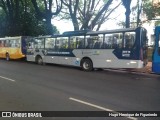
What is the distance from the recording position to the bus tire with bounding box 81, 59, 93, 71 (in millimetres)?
20794

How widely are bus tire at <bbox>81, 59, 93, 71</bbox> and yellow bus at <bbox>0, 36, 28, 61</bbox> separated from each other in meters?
10.8

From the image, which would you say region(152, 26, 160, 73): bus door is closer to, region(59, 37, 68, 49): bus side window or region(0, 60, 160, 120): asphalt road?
region(0, 60, 160, 120): asphalt road

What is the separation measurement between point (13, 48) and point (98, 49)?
1411 cm

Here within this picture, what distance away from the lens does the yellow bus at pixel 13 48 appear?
3055cm

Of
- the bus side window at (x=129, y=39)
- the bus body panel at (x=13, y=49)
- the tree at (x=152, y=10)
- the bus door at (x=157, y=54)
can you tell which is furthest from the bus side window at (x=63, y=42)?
the tree at (x=152, y=10)

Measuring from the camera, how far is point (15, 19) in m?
41.2

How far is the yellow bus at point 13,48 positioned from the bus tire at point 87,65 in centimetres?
1083

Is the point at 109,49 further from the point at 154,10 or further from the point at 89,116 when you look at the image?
the point at 154,10

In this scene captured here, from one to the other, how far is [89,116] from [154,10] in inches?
1118

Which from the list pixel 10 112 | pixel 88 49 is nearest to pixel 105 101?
pixel 10 112

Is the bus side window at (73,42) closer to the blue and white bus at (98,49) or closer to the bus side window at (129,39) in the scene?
the blue and white bus at (98,49)

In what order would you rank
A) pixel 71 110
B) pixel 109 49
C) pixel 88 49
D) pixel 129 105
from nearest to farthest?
pixel 71 110 → pixel 129 105 → pixel 109 49 → pixel 88 49

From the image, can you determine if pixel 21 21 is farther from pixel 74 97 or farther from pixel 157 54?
pixel 74 97

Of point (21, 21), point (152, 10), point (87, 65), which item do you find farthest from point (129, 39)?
point (21, 21)
